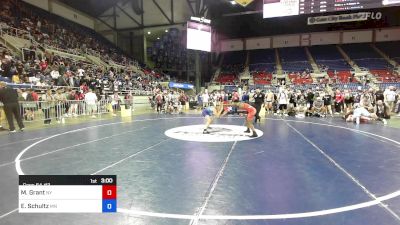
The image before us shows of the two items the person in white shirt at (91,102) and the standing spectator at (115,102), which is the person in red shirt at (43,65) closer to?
the person in white shirt at (91,102)

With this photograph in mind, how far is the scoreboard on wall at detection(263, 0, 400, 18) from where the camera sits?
15.9m

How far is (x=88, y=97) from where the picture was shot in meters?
15.6

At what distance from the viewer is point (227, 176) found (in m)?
4.64

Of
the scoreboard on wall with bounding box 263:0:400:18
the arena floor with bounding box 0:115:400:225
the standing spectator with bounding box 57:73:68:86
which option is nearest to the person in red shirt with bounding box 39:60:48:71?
the standing spectator with bounding box 57:73:68:86

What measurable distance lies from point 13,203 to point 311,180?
4.13m

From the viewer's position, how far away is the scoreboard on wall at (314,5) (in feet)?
52.3

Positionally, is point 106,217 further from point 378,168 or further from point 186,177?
point 378,168

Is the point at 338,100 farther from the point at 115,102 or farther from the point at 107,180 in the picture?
the point at 107,180
